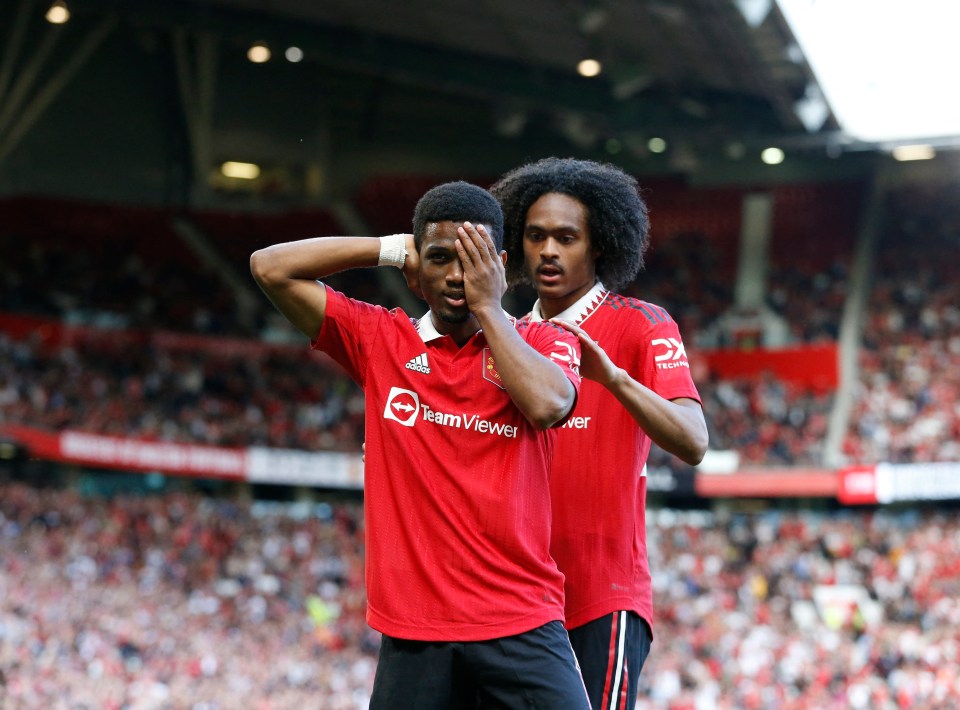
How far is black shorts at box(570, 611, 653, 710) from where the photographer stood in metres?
3.96

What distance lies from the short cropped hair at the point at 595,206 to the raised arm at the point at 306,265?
3.04ft

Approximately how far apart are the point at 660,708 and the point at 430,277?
53.8ft

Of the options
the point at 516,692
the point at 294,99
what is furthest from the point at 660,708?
the point at 294,99

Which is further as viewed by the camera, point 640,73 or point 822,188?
point 822,188

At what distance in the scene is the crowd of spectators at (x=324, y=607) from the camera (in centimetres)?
1839

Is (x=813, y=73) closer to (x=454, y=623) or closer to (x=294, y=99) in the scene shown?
(x=294, y=99)

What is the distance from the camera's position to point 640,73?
2506cm

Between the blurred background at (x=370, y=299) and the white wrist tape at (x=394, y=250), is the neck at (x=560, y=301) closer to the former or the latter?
the white wrist tape at (x=394, y=250)

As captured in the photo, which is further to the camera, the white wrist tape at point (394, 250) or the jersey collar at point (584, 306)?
the jersey collar at point (584, 306)

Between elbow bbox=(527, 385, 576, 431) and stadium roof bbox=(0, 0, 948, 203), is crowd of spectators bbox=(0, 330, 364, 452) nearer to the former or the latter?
stadium roof bbox=(0, 0, 948, 203)

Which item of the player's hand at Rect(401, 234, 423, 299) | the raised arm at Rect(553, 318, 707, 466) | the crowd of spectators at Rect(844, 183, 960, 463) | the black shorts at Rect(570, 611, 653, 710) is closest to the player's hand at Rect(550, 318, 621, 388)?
the raised arm at Rect(553, 318, 707, 466)

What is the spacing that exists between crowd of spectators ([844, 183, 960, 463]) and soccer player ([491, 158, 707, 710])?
22059mm

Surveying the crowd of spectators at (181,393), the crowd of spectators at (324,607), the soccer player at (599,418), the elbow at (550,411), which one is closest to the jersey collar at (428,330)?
the elbow at (550,411)

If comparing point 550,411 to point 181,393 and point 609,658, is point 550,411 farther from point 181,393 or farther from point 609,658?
point 181,393
